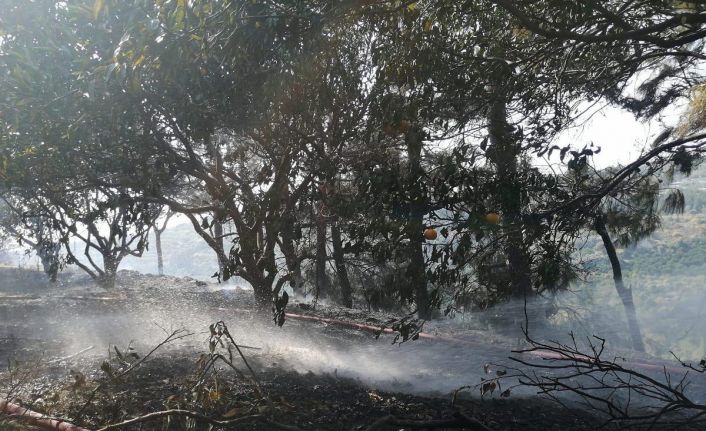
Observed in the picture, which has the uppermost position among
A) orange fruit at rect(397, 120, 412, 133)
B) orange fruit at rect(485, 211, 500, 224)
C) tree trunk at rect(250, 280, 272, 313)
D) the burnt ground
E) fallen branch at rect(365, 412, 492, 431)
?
orange fruit at rect(397, 120, 412, 133)

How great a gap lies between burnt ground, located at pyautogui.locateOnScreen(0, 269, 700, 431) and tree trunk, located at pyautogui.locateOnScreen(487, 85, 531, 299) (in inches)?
48.2

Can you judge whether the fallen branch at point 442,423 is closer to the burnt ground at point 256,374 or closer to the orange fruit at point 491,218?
the burnt ground at point 256,374

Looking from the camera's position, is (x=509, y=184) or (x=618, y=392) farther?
(x=618, y=392)

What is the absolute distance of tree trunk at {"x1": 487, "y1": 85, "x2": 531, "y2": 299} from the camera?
14.9ft

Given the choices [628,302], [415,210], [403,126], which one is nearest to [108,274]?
[628,302]

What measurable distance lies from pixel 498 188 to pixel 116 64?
2781 mm

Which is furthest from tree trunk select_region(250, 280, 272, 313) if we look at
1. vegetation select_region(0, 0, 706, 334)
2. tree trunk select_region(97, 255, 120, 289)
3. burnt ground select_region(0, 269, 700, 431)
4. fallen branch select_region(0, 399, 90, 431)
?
tree trunk select_region(97, 255, 120, 289)

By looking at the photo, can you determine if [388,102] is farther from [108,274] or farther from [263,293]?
[108,274]

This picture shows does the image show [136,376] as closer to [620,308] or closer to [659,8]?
[659,8]

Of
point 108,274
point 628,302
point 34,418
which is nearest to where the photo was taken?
point 34,418

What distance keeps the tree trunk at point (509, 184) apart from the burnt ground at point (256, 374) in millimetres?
1225

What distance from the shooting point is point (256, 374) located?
6.51m

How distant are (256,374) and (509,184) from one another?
3.50 metres

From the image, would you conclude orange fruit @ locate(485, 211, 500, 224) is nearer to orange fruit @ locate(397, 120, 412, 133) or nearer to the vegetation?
the vegetation
